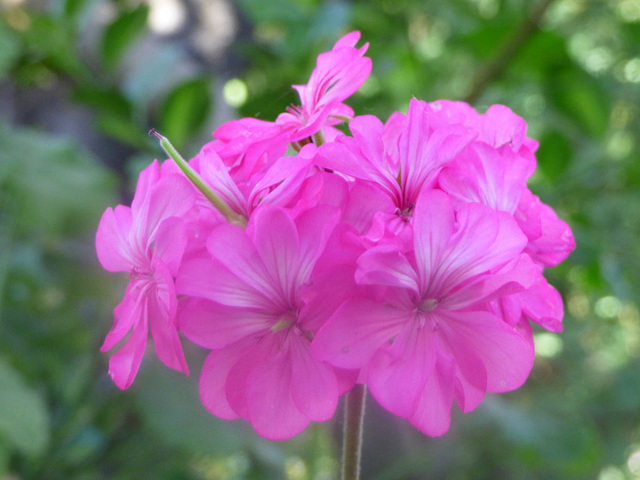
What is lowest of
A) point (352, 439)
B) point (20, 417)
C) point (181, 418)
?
point (181, 418)

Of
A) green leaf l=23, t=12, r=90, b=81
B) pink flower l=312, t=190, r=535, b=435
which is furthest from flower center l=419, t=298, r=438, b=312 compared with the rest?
green leaf l=23, t=12, r=90, b=81

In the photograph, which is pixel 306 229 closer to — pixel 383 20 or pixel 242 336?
pixel 242 336

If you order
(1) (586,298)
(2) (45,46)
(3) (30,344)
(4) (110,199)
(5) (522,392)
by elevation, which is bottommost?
(5) (522,392)

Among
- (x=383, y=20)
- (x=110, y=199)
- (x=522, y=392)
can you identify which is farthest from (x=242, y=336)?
(x=522, y=392)

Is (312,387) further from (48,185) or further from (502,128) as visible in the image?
(48,185)

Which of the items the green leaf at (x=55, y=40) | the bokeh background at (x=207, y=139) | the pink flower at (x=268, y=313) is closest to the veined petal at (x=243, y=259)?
the pink flower at (x=268, y=313)

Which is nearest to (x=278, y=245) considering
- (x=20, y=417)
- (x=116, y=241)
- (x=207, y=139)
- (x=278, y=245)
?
(x=278, y=245)

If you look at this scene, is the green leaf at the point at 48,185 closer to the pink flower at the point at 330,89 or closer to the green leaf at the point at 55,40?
the green leaf at the point at 55,40
